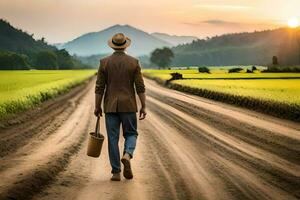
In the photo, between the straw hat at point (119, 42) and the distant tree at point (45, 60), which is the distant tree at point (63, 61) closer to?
the distant tree at point (45, 60)

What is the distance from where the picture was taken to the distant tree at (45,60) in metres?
166

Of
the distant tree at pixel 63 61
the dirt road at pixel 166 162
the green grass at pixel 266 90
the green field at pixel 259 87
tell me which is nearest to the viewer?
the dirt road at pixel 166 162

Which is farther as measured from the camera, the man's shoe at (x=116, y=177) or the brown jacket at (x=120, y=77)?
the brown jacket at (x=120, y=77)

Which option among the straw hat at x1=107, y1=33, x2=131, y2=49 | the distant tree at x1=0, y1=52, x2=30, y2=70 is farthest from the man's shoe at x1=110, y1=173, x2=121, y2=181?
the distant tree at x1=0, y1=52, x2=30, y2=70

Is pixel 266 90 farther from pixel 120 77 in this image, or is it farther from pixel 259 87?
pixel 120 77

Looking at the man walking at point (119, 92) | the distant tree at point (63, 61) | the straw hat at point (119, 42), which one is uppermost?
the straw hat at point (119, 42)

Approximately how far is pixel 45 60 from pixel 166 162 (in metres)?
160

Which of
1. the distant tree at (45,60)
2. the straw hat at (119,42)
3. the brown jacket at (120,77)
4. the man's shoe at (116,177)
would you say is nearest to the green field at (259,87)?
the brown jacket at (120,77)

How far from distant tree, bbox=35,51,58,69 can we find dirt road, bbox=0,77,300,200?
152m

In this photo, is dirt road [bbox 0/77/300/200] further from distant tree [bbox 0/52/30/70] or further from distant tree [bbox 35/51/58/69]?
distant tree [bbox 35/51/58/69]

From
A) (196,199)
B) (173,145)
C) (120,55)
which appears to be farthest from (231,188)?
(173,145)

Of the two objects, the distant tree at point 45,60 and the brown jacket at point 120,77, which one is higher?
the brown jacket at point 120,77

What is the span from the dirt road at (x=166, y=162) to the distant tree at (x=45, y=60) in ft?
500

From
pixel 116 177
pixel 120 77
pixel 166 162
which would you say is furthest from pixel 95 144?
pixel 166 162
